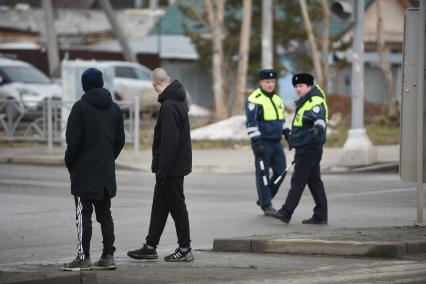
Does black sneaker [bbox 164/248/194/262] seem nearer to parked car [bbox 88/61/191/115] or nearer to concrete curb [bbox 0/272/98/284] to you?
concrete curb [bbox 0/272/98/284]

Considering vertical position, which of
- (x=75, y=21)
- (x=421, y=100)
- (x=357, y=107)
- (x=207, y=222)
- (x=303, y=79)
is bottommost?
(x=207, y=222)

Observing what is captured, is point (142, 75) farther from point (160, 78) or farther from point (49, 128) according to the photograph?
point (160, 78)

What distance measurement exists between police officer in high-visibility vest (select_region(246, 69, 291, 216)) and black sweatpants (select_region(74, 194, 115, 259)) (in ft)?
15.7

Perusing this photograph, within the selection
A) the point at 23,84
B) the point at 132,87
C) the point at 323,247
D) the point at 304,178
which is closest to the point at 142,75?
the point at 132,87

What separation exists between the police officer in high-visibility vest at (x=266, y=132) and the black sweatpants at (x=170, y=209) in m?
3.87

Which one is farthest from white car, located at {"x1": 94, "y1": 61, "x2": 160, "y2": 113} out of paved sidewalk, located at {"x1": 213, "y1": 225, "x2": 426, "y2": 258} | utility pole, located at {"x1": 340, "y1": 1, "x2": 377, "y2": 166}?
paved sidewalk, located at {"x1": 213, "y1": 225, "x2": 426, "y2": 258}

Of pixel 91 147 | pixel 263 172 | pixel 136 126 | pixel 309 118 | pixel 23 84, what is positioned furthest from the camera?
pixel 23 84

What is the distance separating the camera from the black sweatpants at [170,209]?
11.3 metres

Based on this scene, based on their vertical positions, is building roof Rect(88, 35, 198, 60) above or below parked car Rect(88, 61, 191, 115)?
above

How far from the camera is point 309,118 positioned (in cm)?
1415

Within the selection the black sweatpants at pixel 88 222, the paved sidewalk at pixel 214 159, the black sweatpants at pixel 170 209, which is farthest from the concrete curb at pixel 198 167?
the black sweatpants at pixel 88 222

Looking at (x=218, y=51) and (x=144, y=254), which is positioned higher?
(x=218, y=51)

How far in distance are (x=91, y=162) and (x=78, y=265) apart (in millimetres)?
876

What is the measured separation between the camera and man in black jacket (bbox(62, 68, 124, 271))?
1047 cm
